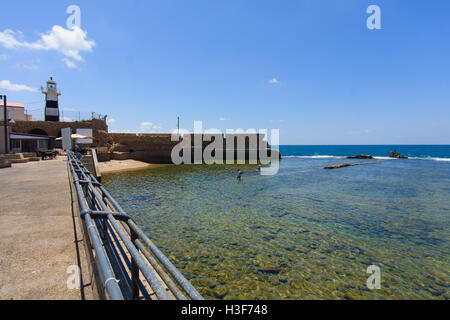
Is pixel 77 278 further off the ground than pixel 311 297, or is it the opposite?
pixel 77 278

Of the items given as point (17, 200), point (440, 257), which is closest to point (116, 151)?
point (17, 200)

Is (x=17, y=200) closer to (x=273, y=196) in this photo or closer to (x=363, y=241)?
(x=363, y=241)

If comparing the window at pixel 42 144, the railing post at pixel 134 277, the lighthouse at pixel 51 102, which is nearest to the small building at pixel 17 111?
the lighthouse at pixel 51 102

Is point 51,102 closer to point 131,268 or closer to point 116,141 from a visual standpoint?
point 116,141

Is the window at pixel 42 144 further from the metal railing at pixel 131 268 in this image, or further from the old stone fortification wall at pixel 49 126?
the metal railing at pixel 131 268

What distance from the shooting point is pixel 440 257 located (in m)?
8.31

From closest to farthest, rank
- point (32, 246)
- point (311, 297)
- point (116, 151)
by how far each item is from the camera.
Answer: point (32, 246), point (311, 297), point (116, 151)

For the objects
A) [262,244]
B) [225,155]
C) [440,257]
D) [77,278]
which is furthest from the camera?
[225,155]

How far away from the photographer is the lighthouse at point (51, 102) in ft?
150

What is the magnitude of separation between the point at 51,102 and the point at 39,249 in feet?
186

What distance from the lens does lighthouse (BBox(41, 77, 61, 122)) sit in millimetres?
45688

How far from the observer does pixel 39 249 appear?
143 inches

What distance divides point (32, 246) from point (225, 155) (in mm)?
56136

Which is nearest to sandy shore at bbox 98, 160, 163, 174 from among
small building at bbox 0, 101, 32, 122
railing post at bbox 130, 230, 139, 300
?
small building at bbox 0, 101, 32, 122
